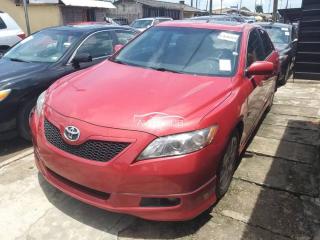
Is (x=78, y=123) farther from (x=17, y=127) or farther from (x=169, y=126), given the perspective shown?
(x=17, y=127)

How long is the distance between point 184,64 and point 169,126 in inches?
52.3

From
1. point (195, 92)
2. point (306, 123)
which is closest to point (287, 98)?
point (306, 123)

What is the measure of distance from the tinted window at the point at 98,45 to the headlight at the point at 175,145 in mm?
3331

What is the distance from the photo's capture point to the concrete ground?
3.12 metres

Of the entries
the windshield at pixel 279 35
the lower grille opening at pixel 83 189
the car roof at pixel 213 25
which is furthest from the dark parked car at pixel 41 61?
the windshield at pixel 279 35

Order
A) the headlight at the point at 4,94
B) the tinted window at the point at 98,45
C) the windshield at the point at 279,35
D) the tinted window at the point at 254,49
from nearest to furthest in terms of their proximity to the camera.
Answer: the tinted window at the point at 254,49 < the headlight at the point at 4,94 < the tinted window at the point at 98,45 < the windshield at the point at 279,35

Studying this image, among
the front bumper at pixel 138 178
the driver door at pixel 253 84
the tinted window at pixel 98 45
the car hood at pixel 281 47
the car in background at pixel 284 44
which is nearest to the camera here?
the front bumper at pixel 138 178

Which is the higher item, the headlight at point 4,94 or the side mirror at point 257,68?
the side mirror at point 257,68

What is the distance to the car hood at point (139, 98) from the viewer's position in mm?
2904

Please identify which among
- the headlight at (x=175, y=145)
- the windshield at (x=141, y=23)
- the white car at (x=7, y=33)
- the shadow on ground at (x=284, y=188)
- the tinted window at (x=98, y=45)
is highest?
the tinted window at (x=98, y=45)

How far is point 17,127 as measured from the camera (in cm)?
473

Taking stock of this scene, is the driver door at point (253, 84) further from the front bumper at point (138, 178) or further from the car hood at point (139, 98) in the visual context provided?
the front bumper at point (138, 178)

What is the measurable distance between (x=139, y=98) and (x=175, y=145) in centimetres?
66

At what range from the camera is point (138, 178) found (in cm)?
276
